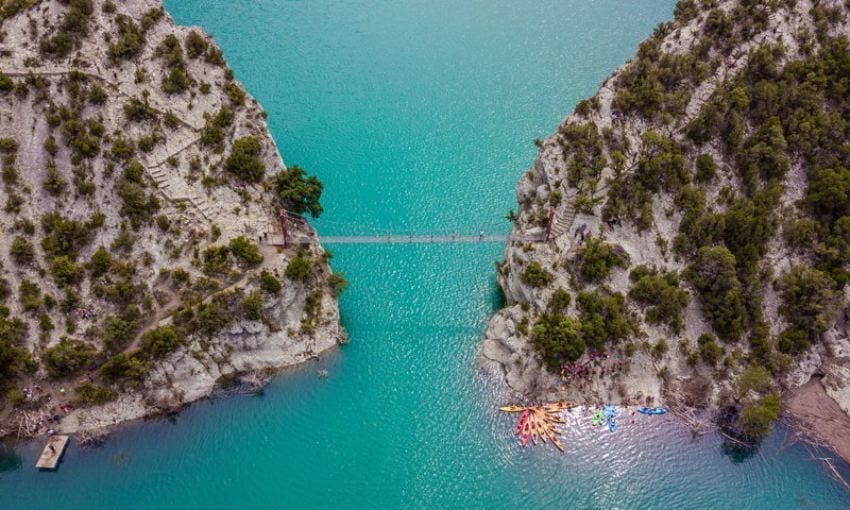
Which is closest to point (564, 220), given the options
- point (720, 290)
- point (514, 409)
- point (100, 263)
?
point (720, 290)

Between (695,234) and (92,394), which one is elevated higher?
(695,234)

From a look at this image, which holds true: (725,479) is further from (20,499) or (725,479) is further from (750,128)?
(20,499)

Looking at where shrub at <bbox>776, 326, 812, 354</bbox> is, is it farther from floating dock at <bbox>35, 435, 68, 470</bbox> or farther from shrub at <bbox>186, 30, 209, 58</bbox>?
shrub at <bbox>186, 30, 209, 58</bbox>

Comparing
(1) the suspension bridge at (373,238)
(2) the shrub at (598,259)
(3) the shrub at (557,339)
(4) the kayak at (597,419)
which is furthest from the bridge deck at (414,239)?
(4) the kayak at (597,419)

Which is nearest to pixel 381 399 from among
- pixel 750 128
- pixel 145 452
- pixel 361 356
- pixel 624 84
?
pixel 361 356

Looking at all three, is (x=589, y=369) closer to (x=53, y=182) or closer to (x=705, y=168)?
A: (x=705, y=168)

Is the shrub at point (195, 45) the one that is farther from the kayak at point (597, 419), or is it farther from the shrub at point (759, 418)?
the shrub at point (759, 418)
